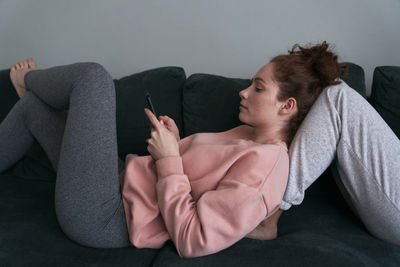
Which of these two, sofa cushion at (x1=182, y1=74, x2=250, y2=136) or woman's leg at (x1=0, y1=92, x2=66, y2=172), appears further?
sofa cushion at (x1=182, y1=74, x2=250, y2=136)

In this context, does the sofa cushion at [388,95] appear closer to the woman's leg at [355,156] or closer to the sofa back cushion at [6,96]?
the woman's leg at [355,156]

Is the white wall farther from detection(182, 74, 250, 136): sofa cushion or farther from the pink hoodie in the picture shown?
the pink hoodie

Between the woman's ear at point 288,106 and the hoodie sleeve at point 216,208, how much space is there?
0.24 metres

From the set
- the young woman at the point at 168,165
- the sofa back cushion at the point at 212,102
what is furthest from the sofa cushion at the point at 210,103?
the young woman at the point at 168,165

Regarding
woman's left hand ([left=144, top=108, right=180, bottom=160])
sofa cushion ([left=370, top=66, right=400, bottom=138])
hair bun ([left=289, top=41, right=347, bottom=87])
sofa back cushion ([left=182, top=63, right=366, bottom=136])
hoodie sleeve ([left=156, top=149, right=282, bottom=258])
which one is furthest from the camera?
sofa back cushion ([left=182, top=63, right=366, bottom=136])

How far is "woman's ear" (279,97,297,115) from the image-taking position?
0.99m

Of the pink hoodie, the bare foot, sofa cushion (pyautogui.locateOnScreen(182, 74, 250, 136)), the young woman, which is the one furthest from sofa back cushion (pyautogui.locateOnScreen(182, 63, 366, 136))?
the bare foot

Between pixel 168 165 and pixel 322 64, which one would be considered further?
pixel 322 64

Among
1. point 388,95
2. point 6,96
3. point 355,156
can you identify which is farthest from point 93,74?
point 388,95

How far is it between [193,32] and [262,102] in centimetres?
81

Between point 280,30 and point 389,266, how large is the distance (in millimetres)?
1135

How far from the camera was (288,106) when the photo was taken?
1.00 meters

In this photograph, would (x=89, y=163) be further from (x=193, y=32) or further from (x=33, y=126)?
(x=193, y=32)

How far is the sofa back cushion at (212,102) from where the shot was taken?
4.23ft
